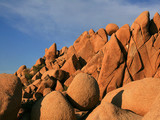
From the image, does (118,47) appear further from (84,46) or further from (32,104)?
(32,104)

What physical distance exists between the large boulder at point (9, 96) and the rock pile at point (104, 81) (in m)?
0.04

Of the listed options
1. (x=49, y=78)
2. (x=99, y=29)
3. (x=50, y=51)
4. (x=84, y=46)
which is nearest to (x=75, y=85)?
(x=49, y=78)

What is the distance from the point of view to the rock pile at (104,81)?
20.2 ft

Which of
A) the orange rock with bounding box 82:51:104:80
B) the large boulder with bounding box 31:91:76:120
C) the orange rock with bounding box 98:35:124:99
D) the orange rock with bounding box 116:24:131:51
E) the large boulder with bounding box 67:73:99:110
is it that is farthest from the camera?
the orange rock with bounding box 82:51:104:80

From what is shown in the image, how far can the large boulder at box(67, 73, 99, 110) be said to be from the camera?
704 centimetres

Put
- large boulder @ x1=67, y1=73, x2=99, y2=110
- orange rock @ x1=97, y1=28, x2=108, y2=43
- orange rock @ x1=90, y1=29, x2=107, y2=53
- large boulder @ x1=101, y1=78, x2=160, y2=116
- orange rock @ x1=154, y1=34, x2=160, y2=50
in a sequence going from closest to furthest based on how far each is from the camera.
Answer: large boulder @ x1=67, y1=73, x2=99, y2=110 → large boulder @ x1=101, y1=78, x2=160, y2=116 → orange rock @ x1=154, y1=34, x2=160, y2=50 → orange rock @ x1=90, y1=29, x2=107, y2=53 → orange rock @ x1=97, y1=28, x2=108, y2=43

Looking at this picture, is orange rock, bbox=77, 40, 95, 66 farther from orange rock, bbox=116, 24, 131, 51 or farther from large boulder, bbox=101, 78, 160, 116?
large boulder, bbox=101, 78, 160, 116

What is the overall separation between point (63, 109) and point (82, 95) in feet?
4.14

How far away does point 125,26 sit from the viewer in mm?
19953

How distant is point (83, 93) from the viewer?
276 inches

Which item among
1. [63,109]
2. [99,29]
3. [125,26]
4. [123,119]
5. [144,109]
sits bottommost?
[144,109]

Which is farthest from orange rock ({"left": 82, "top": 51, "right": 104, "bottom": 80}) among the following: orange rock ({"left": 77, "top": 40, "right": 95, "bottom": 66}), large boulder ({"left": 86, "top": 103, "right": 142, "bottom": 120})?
large boulder ({"left": 86, "top": 103, "right": 142, "bottom": 120})

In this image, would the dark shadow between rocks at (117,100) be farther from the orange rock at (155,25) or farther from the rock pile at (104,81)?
the orange rock at (155,25)

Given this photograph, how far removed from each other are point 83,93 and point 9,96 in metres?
3.34
